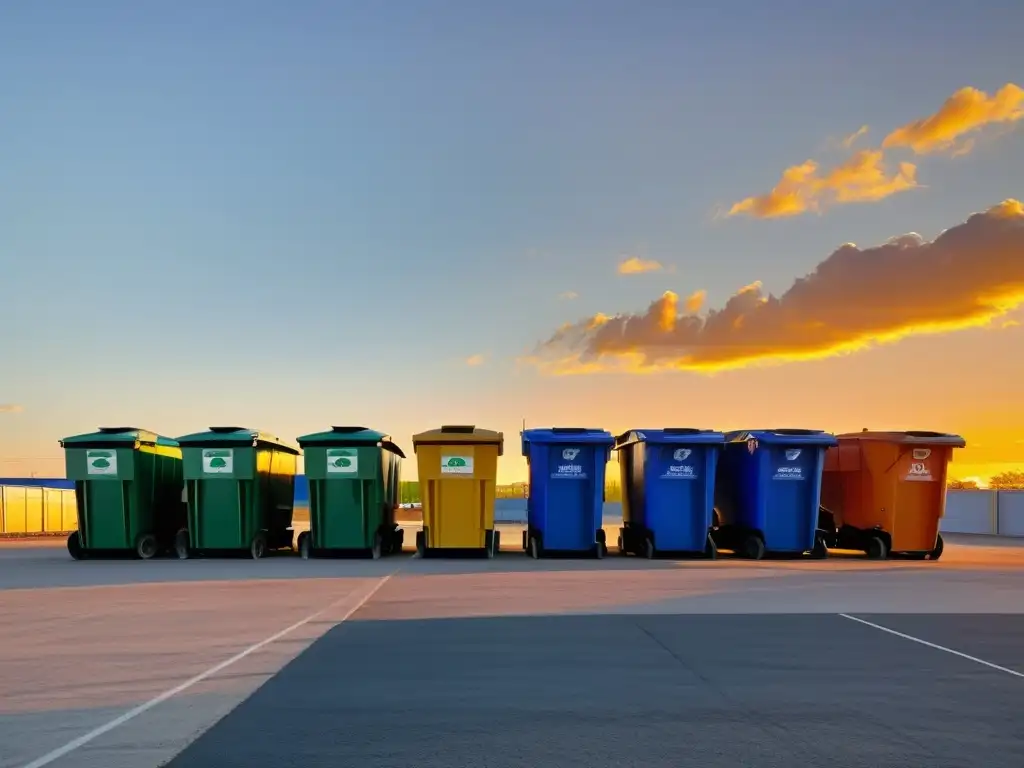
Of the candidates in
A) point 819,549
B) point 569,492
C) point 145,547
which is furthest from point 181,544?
point 819,549

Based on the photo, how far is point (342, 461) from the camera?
20.2 m

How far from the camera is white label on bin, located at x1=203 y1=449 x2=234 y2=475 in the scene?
2011 cm

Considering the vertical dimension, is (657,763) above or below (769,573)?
above

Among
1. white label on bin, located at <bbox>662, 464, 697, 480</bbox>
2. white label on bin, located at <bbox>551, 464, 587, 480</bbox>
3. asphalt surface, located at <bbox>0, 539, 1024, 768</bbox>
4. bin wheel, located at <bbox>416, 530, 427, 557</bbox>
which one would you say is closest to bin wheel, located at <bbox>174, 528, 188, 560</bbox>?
bin wheel, located at <bbox>416, 530, 427, 557</bbox>

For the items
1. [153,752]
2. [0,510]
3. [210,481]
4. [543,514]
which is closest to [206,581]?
[210,481]

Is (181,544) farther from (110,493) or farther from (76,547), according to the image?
(76,547)

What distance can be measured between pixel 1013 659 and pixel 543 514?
466 inches

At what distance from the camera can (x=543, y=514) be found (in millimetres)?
19984

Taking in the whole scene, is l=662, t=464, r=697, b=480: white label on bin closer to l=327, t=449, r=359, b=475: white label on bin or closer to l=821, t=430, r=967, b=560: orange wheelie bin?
l=821, t=430, r=967, b=560: orange wheelie bin

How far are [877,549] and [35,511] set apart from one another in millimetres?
25348

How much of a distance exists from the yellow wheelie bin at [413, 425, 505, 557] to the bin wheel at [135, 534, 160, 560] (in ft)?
15.6

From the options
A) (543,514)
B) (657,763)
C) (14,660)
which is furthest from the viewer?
(543,514)

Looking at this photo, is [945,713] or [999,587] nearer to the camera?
[945,713]

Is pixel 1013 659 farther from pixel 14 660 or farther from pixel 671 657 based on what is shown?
pixel 14 660
